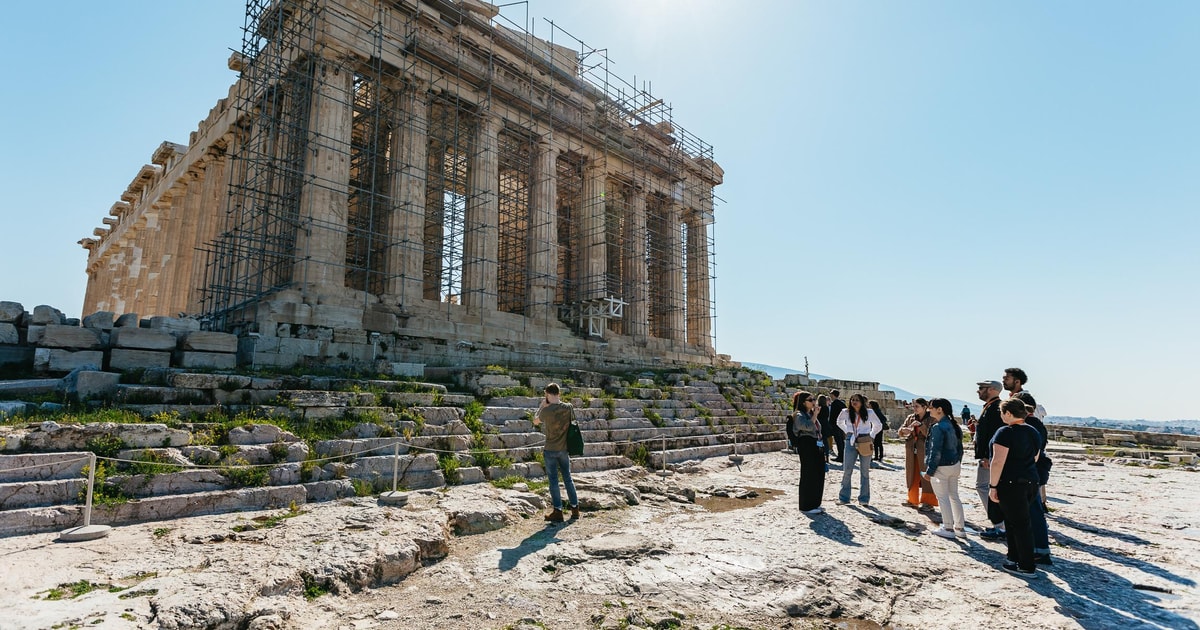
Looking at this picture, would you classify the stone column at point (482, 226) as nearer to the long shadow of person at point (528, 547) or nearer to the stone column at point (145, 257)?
the long shadow of person at point (528, 547)

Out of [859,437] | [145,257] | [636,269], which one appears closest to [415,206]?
[636,269]

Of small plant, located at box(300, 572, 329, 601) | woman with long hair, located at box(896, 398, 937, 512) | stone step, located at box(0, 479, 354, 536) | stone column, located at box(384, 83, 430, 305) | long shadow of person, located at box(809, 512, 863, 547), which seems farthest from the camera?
stone column, located at box(384, 83, 430, 305)

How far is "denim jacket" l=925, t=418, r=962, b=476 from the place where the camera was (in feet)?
23.0

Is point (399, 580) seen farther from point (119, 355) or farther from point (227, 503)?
point (119, 355)

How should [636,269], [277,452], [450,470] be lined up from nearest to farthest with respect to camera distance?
[277,452] → [450,470] → [636,269]

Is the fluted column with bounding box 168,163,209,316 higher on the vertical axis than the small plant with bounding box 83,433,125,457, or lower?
higher

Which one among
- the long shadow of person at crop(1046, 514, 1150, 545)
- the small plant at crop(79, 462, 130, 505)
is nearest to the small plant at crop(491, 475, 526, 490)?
the small plant at crop(79, 462, 130, 505)

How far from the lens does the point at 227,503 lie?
22.7 feet

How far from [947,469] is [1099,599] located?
225 cm

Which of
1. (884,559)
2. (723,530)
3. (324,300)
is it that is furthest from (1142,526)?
(324,300)

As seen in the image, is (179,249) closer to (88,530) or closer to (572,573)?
(88,530)

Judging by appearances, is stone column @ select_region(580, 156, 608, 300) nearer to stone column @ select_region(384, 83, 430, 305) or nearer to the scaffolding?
the scaffolding

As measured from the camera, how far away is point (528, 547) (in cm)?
636

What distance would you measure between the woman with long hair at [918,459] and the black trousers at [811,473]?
1.56m
